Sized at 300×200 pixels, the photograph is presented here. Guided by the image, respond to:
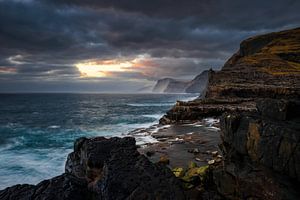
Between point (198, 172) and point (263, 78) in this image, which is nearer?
point (198, 172)

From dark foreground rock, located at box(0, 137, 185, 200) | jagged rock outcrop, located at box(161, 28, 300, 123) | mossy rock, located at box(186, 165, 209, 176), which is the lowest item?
mossy rock, located at box(186, 165, 209, 176)

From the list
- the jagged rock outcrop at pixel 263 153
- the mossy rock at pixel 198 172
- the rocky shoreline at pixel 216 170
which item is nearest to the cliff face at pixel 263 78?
the mossy rock at pixel 198 172

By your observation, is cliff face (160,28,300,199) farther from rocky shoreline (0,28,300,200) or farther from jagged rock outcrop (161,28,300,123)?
jagged rock outcrop (161,28,300,123)

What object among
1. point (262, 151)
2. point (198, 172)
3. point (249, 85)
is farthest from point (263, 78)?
point (262, 151)

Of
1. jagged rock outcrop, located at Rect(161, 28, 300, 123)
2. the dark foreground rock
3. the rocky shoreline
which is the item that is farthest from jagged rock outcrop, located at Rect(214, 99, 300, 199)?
jagged rock outcrop, located at Rect(161, 28, 300, 123)

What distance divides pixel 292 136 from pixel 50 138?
124 ft

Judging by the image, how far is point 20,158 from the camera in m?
29.1

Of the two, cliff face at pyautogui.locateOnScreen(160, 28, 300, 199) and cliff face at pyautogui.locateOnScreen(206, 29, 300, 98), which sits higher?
cliff face at pyautogui.locateOnScreen(206, 29, 300, 98)

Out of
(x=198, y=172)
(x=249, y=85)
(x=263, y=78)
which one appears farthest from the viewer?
(x=263, y=78)

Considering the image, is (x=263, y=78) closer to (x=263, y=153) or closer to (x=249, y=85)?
(x=249, y=85)

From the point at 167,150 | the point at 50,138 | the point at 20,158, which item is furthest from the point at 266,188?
the point at 50,138

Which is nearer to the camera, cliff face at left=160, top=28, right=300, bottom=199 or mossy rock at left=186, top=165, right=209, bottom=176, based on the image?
cliff face at left=160, top=28, right=300, bottom=199

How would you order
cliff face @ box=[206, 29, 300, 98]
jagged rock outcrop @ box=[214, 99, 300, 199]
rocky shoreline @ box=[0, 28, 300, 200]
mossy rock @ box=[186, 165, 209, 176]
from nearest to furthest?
1. jagged rock outcrop @ box=[214, 99, 300, 199]
2. rocky shoreline @ box=[0, 28, 300, 200]
3. mossy rock @ box=[186, 165, 209, 176]
4. cliff face @ box=[206, 29, 300, 98]

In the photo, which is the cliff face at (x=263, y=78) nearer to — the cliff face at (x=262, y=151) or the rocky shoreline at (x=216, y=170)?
the cliff face at (x=262, y=151)
